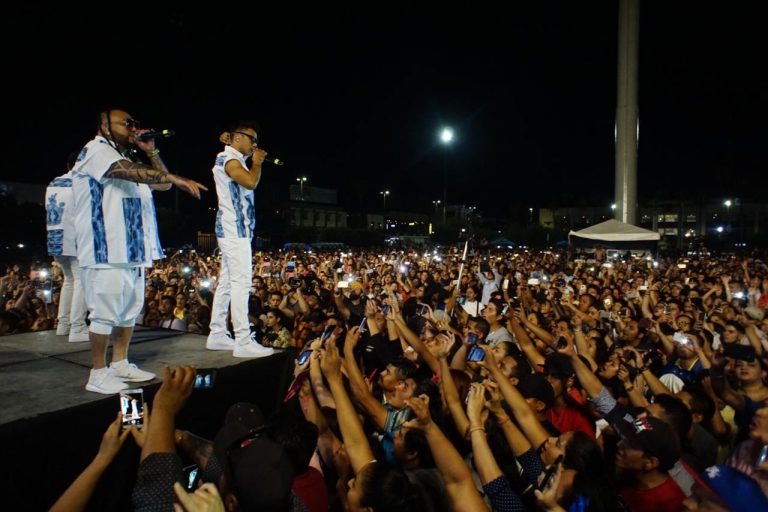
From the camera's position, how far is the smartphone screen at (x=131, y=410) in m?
2.21

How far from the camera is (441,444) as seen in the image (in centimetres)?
211

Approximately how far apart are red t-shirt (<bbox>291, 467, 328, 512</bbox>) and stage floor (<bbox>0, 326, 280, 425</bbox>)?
1.28 m

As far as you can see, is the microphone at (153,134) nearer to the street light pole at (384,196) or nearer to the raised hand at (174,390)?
the raised hand at (174,390)

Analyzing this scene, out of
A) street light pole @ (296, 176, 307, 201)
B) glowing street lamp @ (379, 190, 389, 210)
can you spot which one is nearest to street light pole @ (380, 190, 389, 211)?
glowing street lamp @ (379, 190, 389, 210)

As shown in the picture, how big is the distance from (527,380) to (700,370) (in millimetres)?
2411

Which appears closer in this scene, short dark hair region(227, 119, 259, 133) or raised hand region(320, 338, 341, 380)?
raised hand region(320, 338, 341, 380)

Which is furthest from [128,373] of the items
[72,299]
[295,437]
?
[72,299]

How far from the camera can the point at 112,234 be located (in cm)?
307

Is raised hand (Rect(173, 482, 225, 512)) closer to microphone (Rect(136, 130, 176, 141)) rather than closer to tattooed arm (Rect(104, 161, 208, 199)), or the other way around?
tattooed arm (Rect(104, 161, 208, 199))

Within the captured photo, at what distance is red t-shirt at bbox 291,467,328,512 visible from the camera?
7.16 feet

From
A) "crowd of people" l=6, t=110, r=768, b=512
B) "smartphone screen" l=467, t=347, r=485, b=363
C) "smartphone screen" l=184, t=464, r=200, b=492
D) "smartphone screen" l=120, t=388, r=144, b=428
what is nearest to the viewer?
"crowd of people" l=6, t=110, r=768, b=512

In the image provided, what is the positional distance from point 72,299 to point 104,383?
225cm

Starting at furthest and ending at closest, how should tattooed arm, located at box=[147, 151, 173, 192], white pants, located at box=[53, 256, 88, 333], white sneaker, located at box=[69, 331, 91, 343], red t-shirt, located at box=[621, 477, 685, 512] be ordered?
white pants, located at box=[53, 256, 88, 333] < white sneaker, located at box=[69, 331, 91, 343] < tattooed arm, located at box=[147, 151, 173, 192] < red t-shirt, located at box=[621, 477, 685, 512]

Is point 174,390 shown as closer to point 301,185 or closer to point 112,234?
point 112,234
